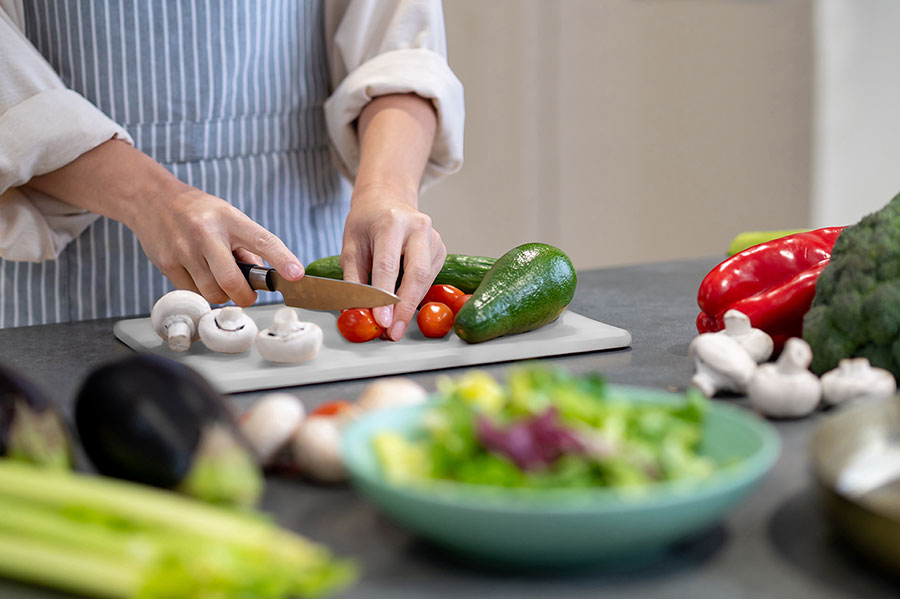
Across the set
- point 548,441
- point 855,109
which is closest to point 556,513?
point 548,441

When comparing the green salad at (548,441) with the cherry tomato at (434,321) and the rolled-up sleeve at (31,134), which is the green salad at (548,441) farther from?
the rolled-up sleeve at (31,134)

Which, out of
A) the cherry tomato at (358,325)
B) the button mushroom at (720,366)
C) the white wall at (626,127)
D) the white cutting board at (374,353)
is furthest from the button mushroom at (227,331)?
the white wall at (626,127)

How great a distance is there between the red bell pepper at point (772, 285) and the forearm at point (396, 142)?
0.56m

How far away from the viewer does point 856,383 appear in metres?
0.88

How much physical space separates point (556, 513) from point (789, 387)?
427 millimetres

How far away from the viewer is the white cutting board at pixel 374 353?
1.12m

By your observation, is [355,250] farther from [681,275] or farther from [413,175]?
[681,275]

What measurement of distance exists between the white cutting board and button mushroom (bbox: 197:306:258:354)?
0.02m

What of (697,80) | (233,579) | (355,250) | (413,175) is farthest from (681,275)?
(697,80)

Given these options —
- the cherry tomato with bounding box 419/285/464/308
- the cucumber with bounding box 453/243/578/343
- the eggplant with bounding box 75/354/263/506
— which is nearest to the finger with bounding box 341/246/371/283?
the cherry tomato with bounding box 419/285/464/308

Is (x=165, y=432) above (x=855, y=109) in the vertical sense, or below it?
above

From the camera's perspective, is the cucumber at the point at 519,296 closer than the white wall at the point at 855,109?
Yes

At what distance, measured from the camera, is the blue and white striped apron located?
5.60 feet

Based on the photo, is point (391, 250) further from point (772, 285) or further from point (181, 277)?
point (772, 285)
